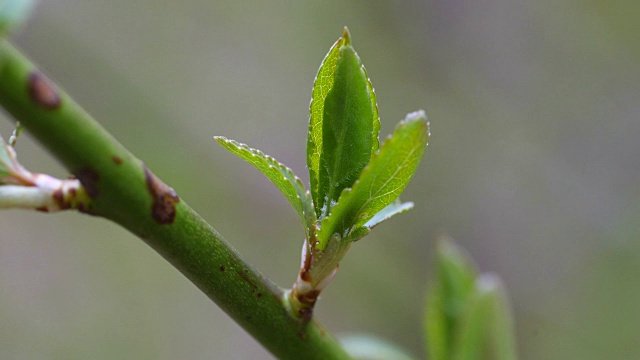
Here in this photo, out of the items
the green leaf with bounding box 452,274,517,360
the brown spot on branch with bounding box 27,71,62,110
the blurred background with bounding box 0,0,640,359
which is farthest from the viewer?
the blurred background with bounding box 0,0,640,359

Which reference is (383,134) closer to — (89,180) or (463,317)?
(463,317)

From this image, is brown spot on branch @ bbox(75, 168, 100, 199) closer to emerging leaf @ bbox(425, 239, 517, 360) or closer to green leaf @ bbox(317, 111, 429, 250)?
green leaf @ bbox(317, 111, 429, 250)

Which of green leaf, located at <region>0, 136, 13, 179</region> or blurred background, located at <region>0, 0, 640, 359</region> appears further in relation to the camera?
blurred background, located at <region>0, 0, 640, 359</region>

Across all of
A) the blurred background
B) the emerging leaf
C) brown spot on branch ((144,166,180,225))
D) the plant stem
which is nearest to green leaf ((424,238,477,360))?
the emerging leaf

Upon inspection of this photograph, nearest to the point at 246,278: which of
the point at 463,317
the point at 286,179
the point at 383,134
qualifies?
the point at 286,179

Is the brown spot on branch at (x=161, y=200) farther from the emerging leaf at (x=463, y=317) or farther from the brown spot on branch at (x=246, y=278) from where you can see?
the emerging leaf at (x=463, y=317)
